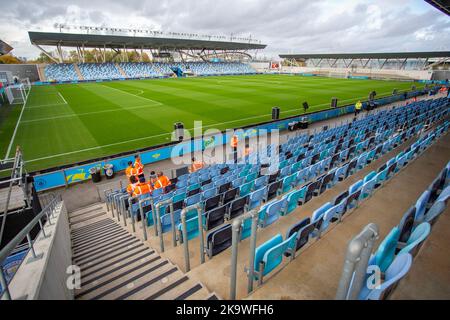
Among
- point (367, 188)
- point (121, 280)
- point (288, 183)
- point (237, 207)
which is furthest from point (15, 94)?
Answer: point (367, 188)

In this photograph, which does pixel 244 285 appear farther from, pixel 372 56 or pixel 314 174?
pixel 372 56

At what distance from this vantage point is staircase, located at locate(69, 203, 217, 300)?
153 inches

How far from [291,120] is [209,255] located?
16823 millimetres

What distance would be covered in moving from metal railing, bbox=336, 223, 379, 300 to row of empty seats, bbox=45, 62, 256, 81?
A: 64.9 meters

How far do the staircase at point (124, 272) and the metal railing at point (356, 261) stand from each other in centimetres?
200

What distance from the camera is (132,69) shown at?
6556 cm

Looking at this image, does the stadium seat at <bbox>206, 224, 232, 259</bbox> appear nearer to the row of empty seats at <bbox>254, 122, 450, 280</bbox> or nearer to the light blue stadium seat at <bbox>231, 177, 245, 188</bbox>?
the row of empty seats at <bbox>254, 122, 450, 280</bbox>

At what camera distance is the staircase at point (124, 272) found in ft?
12.8

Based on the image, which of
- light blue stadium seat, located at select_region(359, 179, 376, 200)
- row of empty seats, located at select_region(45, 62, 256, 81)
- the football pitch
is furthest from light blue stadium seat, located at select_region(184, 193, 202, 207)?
row of empty seats, located at select_region(45, 62, 256, 81)

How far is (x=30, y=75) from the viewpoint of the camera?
180 ft

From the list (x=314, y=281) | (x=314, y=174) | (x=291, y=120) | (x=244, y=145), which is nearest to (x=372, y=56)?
(x=291, y=120)

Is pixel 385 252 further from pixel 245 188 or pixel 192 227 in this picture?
pixel 245 188

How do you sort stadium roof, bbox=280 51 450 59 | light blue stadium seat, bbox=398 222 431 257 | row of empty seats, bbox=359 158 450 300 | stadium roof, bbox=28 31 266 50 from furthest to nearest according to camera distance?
stadium roof, bbox=280 51 450 59
stadium roof, bbox=28 31 266 50
light blue stadium seat, bbox=398 222 431 257
row of empty seats, bbox=359 158 450 300

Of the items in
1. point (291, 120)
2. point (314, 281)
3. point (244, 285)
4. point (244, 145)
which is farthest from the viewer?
point (291, 120)
